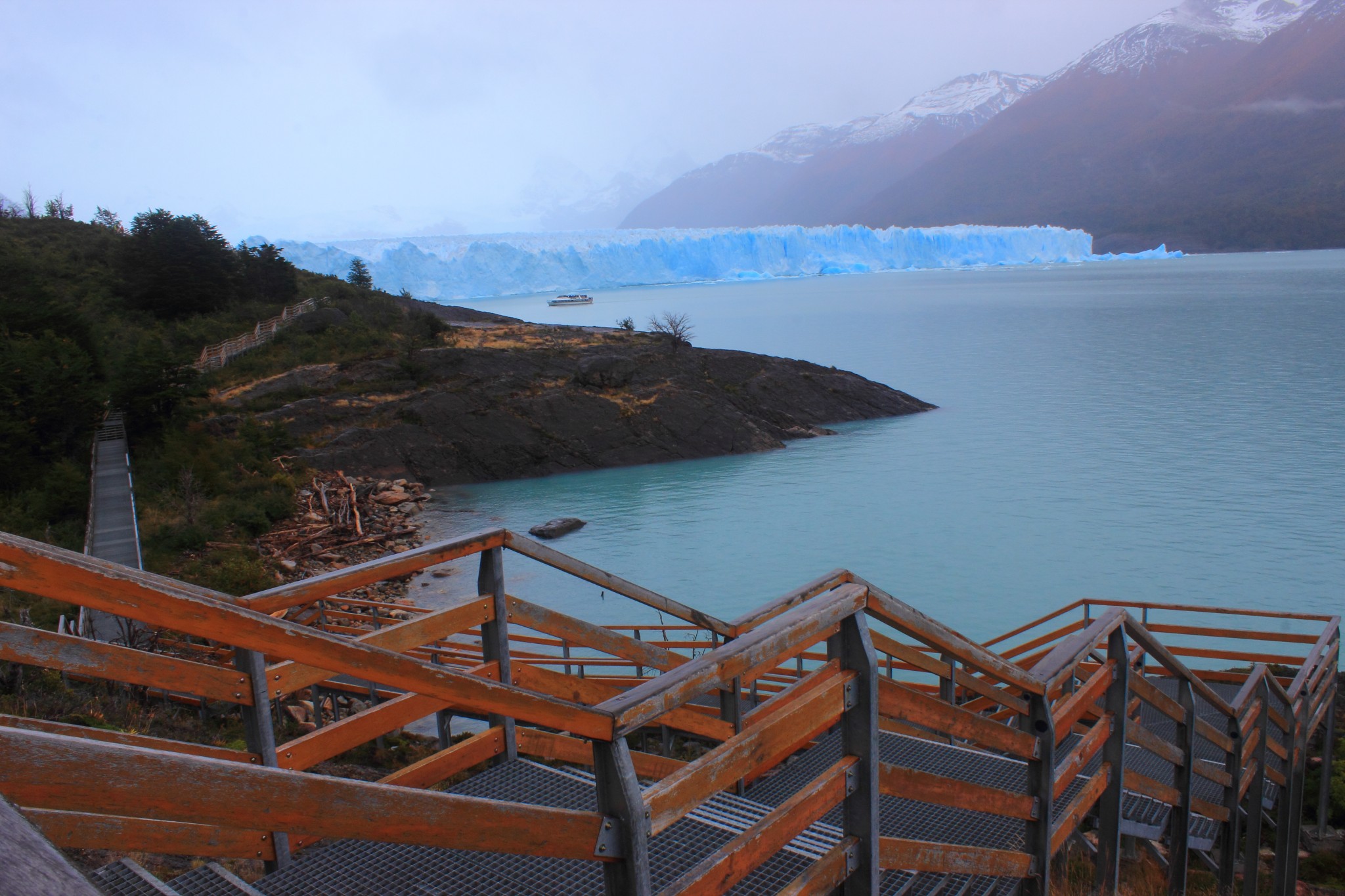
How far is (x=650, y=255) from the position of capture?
103 metres

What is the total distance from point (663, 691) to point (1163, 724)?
24.0ft

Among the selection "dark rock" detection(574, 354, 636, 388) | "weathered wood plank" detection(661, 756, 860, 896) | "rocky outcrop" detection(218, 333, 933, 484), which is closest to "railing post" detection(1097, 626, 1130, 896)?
"weathered wood plank" detection(661, 756, 860, 896)

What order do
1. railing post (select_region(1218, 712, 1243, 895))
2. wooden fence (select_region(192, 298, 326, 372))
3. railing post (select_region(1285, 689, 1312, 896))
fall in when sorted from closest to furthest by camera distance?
railing post (select_region(1218, 712, 1243, 895))
railing post (select_region(1285, 689, 1312, 896))
wooden fence (select_region(192, 298, 326, 372))

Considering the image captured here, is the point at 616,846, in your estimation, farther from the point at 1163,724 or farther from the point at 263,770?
the point at 1163,724

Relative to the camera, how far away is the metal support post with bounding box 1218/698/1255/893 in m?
5.01

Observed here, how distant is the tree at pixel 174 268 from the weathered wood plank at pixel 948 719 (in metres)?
38.0

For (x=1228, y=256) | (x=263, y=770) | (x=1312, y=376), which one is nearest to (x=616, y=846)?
(x=263, y=770)

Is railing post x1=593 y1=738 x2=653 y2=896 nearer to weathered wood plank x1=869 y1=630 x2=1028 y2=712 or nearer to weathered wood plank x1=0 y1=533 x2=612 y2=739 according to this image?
weathered wood plank x1=0 y1=533 x2=612 y2=739

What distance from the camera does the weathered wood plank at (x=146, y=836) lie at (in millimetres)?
1800

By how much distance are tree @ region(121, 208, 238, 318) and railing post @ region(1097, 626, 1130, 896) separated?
3781cm

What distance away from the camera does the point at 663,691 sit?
5.77 feet

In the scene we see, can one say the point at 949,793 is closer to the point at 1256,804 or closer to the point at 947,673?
the point at 947,673

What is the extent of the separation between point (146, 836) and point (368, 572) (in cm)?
98

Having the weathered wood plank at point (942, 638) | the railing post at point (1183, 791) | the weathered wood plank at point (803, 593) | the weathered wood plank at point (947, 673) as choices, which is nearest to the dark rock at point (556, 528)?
the railing post at point (1183, 791)
